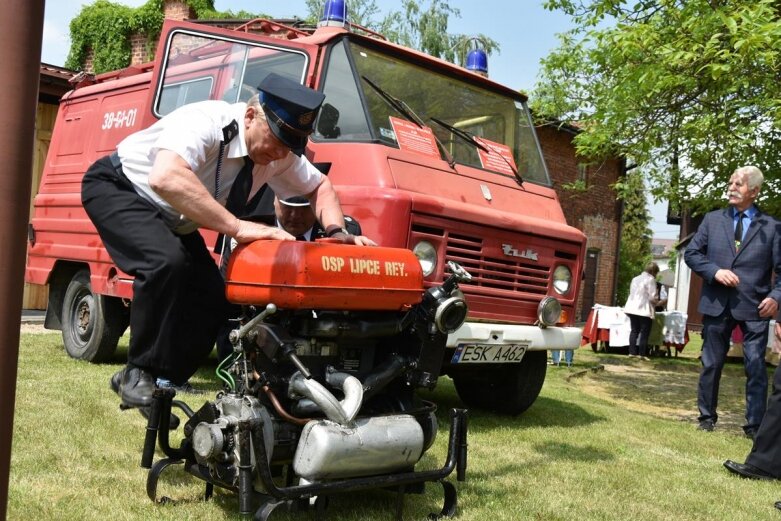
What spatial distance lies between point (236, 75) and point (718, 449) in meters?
4.21

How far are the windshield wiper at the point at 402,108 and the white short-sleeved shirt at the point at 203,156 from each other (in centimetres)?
201

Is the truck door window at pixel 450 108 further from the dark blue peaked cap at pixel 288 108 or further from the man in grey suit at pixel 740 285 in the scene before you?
the dark blue peaked cap at pixel 288 108

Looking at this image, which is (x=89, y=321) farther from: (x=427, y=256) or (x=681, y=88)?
(x=681, y=88)

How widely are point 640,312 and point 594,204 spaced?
9370mm

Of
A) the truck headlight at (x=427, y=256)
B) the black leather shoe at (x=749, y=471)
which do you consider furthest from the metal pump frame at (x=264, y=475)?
the black leather shoe at (x=749, y=471)

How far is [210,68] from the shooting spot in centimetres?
610

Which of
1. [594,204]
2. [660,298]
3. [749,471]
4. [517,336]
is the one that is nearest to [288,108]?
[517,336]

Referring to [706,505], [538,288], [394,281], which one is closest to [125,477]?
[394,281]

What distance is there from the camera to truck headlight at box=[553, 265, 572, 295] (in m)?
5.98

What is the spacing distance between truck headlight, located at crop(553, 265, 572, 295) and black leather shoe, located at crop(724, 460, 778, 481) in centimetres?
163

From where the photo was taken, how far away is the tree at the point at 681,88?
735 centimetres

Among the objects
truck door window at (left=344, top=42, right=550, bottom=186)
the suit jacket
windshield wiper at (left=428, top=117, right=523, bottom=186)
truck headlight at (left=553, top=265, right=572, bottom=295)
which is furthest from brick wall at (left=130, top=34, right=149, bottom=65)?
the suit jacket

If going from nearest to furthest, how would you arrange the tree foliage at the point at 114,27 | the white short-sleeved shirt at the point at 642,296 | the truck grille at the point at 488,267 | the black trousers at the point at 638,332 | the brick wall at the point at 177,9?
1. the truck grille at the point at 488,267
2. the white short-sleeved shirt at the point at 642,296
3. the black trousers at the point at 638,332
4. the tree foliage at the point at 114,27
5. the brick wall at the point at 177,9

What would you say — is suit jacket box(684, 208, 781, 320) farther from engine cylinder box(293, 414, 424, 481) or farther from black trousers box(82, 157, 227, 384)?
black trousers box(82, 157, 227, 384)
